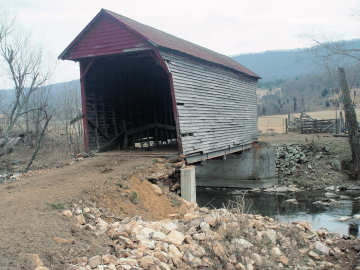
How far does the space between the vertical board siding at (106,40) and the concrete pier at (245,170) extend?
9.69 m

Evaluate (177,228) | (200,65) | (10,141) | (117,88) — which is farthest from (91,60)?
(10,141)

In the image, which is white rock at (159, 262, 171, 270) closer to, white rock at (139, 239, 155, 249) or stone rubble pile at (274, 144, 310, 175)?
white rock at (139, 239, 155, 249)

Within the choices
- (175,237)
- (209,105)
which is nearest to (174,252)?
(175,237)

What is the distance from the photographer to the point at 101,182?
816 cm

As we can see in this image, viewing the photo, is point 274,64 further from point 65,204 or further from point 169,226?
point 65,204

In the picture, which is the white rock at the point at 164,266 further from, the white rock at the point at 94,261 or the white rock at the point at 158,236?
the white rock at the point at 94,261

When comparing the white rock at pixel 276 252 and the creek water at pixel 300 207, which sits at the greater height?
the white rock at pixel 276 252

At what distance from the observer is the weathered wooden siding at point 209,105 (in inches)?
427

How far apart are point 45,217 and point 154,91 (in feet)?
34.3

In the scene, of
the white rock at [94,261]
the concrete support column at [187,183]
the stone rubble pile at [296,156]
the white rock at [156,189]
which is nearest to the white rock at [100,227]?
the white rock at [94,261]

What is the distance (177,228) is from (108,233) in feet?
4.24

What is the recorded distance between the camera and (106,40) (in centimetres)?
1098

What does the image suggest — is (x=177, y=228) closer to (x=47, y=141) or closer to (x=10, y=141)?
(x=10, y=141)

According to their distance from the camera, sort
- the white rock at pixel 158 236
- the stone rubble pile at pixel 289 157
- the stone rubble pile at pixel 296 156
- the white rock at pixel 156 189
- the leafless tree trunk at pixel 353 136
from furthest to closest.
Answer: the stone rubble pile at pixel 289 157
the stone rubble pile at pixel 296 156
the leafless tree trunk at pixel 353 136
the white rock at pixel 156 189
the white rock at pixel 158 236
